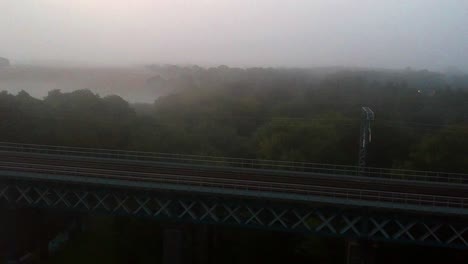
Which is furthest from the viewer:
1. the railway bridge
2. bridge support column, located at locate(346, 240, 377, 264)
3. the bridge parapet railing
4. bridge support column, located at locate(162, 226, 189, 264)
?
the bridge parapet railing

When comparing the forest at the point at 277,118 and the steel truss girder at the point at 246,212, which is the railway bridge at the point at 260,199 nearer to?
the steel truss girder at the point at 246,212

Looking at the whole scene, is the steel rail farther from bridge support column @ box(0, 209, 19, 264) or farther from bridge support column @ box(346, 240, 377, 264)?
bridge support column @ box(0, 209, 19, 264)

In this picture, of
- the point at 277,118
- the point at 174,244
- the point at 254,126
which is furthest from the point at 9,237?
the point at 254,126

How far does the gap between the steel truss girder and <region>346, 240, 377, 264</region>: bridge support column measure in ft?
1.34

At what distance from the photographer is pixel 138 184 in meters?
12.1

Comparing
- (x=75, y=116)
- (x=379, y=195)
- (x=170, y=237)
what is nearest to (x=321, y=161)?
(x=379, y=195)

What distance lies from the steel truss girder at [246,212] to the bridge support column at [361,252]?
41 centimetres

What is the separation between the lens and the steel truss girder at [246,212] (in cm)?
1130

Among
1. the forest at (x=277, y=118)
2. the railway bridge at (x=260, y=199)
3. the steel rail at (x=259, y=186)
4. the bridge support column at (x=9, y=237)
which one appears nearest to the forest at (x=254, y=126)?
the forest at (x=277, y=118)

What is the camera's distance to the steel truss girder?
37.1 feet

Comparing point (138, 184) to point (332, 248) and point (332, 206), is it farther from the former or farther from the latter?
point (332, 248)

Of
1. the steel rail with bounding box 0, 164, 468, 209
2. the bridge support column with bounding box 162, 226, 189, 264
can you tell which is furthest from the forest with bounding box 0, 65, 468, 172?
the bridge support column with bounding box 162, 226, 189, 264

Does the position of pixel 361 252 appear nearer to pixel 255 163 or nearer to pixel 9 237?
pixel 255 163

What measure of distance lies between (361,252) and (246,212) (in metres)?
3.19
